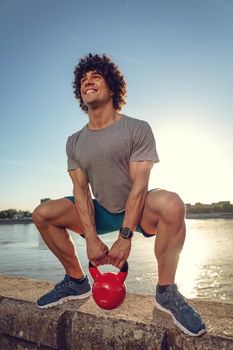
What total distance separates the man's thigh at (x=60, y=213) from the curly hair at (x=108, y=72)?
3.21ft

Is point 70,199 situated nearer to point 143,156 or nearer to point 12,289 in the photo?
point 143,156

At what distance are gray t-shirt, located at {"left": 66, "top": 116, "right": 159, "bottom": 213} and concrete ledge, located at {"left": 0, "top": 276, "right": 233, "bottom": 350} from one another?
0.76 m

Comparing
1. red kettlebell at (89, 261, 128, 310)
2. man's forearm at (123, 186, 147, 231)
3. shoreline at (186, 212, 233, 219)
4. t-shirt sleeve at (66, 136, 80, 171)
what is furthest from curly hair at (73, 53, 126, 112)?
shoreline at (186, 212, 233, 219)

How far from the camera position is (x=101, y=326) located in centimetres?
190

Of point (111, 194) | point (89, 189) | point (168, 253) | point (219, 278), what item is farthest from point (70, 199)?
point (219, 278)

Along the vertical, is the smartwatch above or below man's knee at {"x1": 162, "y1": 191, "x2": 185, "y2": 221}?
below

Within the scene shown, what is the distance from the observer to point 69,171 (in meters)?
2.67

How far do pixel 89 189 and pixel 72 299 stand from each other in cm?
87

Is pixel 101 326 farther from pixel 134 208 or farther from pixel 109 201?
pixel 109 201

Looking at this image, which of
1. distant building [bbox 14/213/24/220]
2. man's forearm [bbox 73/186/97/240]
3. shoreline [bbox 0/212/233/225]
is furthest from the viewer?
distant building [bbox 14/213/24/220]

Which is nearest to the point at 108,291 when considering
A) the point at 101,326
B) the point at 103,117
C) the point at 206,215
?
the point at 101,326

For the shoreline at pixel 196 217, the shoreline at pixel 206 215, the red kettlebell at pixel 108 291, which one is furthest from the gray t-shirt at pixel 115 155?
the shoreline at pixel 206 215

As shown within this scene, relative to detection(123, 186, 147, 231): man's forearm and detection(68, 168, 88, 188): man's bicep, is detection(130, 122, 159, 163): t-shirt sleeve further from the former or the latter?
detection(68, 168, 88, 188): man's bicep

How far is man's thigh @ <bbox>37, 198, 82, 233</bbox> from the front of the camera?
2.45m
